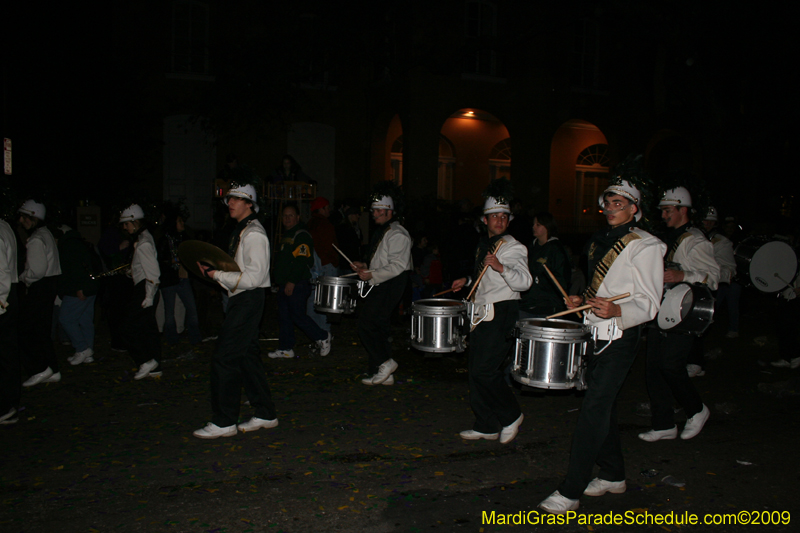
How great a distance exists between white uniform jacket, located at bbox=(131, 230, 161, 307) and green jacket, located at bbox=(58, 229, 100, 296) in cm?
102

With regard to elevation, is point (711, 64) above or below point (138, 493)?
above

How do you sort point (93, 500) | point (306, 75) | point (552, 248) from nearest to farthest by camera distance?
1. point (93, 500)
2. point (552, 248)
3. point (306, 75)

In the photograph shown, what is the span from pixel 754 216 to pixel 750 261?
55.9ft

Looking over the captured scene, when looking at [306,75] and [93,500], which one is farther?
[306,75]

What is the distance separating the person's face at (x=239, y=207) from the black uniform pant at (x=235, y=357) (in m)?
0.73

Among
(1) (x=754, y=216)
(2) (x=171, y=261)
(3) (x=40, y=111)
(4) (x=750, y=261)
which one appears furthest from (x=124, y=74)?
(1) (x=754, y=216)

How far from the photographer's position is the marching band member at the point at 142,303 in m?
7.39

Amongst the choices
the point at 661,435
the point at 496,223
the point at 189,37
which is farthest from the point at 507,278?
the point at 189,37

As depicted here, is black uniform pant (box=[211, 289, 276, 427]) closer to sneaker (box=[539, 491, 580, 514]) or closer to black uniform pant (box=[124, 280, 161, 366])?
black uniform pant (box=[124, 280, 161, 366])

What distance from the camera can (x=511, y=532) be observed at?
3.99 meters

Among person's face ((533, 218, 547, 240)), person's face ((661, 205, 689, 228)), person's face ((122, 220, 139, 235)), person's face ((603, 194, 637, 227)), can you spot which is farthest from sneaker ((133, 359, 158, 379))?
person's face ((661, 205, 689, 228))

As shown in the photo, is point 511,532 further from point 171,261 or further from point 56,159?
point 56,159

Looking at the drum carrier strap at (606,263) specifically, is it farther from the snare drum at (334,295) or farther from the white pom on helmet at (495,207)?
the snare drum at (334,295)

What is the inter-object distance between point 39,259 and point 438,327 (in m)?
4.39
